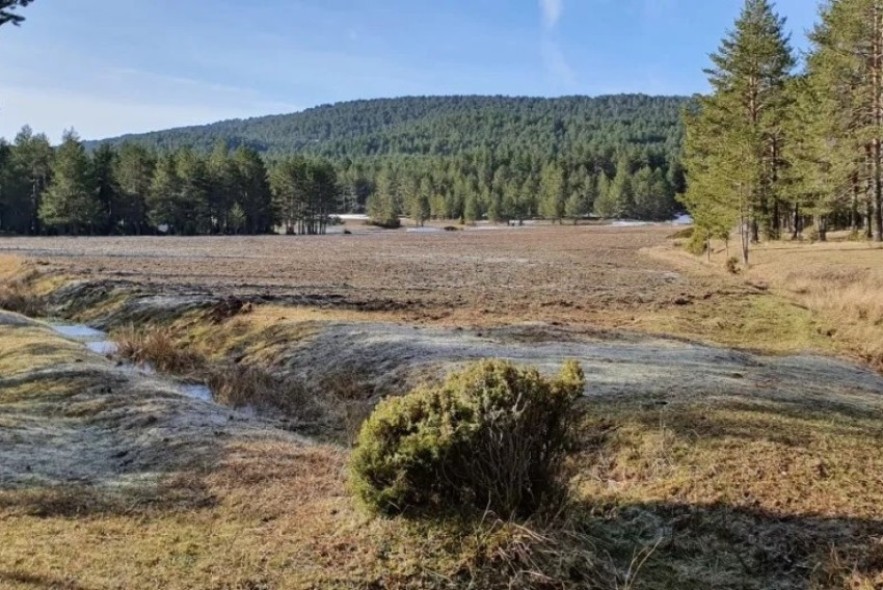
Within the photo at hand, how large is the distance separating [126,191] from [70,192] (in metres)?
9.81

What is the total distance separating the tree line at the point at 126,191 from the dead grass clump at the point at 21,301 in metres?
64.4

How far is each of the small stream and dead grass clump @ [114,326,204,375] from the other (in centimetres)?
30

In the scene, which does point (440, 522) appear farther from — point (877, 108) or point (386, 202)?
point (386, 202)

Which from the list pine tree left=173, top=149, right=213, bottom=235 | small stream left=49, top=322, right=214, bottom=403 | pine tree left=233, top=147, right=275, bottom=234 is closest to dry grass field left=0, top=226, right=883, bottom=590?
small stream left=49, top=322, right=214, bottom=403

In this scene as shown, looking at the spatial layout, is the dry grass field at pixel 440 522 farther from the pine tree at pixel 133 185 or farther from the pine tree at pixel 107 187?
the pine tree at pixel 133 185

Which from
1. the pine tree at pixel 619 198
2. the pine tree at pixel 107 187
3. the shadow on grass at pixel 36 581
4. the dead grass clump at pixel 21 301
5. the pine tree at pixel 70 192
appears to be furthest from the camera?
the pine tree at pixel 619 198

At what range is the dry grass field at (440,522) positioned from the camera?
6168 mm

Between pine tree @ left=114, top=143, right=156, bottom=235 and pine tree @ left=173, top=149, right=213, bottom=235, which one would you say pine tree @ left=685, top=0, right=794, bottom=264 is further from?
pine tree @ left=114, top=143, right=156, bottom=235

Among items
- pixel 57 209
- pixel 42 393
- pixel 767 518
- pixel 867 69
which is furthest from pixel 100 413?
pixel 57 209

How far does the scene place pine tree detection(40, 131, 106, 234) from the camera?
90.7 metres

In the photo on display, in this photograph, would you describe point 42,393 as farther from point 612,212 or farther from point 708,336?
point 612,212

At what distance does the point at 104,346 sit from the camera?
69.2ft

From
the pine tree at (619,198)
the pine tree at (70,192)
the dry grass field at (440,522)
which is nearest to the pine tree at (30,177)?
the pine tree at (70,192)

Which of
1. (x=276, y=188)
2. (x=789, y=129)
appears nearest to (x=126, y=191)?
(x=276, y=188)
